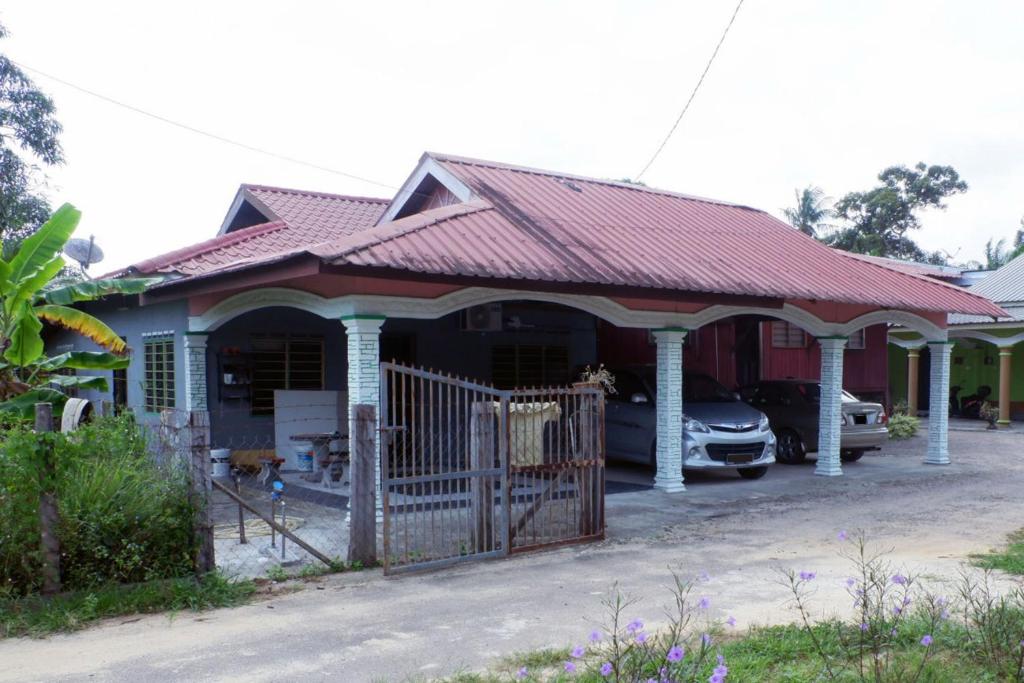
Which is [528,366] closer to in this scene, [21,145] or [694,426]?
[694,426]

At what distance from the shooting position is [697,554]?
27.6 feet

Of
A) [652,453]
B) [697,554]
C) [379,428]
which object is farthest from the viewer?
[652,453]

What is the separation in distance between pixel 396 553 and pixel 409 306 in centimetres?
293

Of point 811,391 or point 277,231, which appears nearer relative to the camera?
point 277,231

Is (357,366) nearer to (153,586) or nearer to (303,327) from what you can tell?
(153,586)

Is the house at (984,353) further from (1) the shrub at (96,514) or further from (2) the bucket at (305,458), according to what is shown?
(1) the shrub at (96,514)

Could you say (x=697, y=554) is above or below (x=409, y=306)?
below

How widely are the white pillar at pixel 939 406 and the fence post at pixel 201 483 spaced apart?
1316cm

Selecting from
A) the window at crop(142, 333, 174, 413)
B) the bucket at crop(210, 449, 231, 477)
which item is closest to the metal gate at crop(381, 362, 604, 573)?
the bucket at crop(210, 449, 231, 477)

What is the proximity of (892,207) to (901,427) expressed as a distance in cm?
2521

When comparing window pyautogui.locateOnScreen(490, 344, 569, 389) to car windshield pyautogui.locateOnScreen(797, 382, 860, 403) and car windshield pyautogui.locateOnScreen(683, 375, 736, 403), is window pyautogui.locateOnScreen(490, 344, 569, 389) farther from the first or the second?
car windshield pyautogui.locateOnScreen(797, 382, 860, 403)

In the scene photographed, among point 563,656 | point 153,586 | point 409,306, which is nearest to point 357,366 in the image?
point 409,306

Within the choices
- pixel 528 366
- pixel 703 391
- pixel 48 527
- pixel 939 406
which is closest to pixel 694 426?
pixel 703 391

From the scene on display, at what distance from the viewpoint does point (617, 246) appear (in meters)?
12.1
